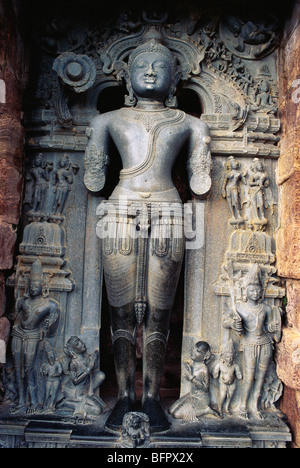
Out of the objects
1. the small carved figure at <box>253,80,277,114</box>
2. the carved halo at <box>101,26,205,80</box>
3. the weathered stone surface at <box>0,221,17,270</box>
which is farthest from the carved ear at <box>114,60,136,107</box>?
the weathered stone surface at <box>0,221,17,270</box>

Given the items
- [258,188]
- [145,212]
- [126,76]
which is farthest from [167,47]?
[145,212]

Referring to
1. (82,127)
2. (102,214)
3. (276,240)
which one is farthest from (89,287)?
(276,240)

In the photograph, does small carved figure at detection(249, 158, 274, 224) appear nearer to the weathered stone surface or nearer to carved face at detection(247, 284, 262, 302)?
carved face at detection(247, 284, 262, 302)

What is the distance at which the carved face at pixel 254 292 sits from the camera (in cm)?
432

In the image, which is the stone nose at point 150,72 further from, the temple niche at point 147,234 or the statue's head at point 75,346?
the statue's head at point 75,346

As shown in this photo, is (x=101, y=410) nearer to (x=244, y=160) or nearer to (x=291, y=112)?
(x=244, y=160)

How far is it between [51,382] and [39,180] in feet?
6.82

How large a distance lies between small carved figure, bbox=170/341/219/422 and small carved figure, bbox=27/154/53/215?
7.18ft

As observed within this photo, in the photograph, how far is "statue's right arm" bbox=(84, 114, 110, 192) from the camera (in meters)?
4.36

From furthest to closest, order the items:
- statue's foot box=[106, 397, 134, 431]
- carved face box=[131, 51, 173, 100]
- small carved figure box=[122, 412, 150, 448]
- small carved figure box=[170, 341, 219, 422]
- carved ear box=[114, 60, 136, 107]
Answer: carved ear box=[114, 60, 136, 107] → carved face box=[131, 51, 173, 100] → small carved figure box=[170, 341, 219, 422] → statue's foot box=[106, 397, 134, 431] → small carved figure box=[122, 412, 150, 448]

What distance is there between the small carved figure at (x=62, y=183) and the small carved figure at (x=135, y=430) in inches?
85.2

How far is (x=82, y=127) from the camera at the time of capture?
4.76 m

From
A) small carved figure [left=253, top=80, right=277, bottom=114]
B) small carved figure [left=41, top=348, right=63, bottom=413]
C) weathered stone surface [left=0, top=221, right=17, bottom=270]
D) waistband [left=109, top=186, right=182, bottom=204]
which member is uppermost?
small carved figure [left=253, top=80, right=277, bottom=114]

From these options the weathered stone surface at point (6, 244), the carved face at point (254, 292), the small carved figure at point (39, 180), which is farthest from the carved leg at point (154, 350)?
the small carved figure at point (39, 180)
